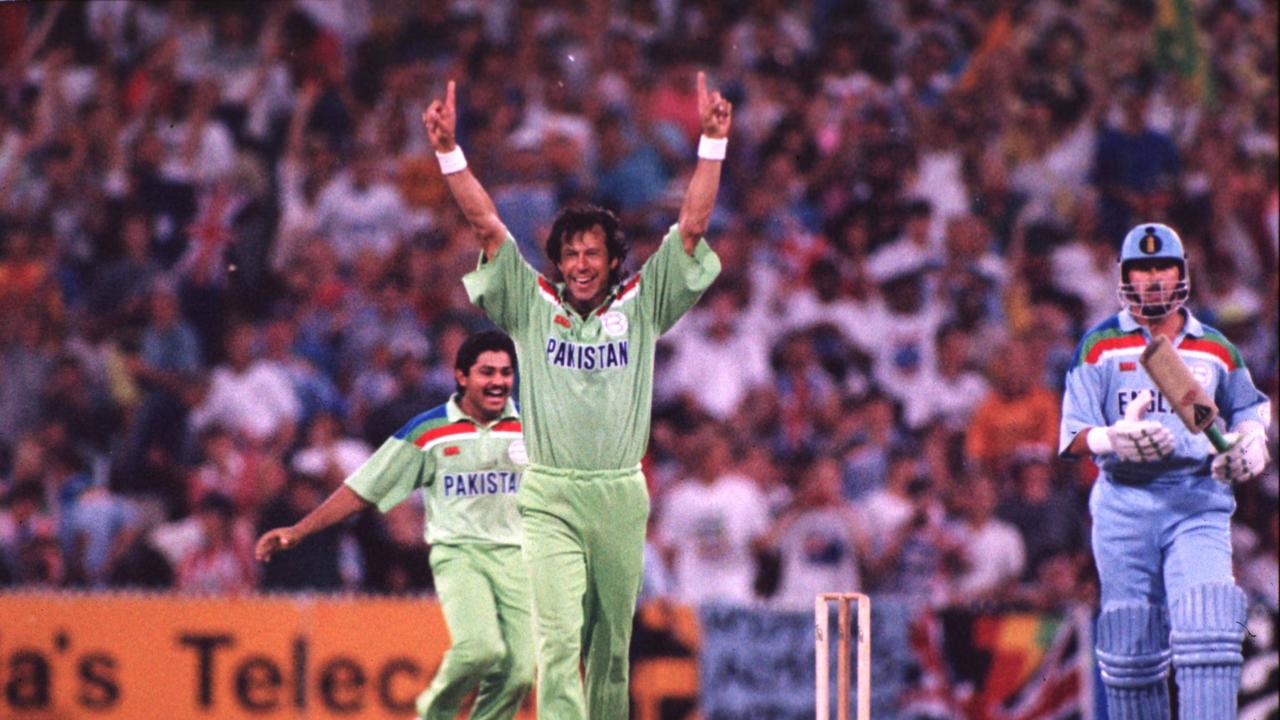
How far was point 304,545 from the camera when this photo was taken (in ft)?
45.3

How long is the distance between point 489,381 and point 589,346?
74.8 inches

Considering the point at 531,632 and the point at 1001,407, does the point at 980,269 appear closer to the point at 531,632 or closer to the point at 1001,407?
the point at 1001,407

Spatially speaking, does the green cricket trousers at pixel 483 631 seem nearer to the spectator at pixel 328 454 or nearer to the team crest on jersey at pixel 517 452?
the team crest on jersey at pixel 517 452

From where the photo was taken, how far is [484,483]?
1040 centimetres

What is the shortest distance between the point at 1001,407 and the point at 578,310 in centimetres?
605

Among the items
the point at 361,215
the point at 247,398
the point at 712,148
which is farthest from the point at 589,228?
the point at 361,215

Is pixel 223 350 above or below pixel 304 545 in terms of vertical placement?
above

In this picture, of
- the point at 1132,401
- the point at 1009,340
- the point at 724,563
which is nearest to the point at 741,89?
the point at 1009,340

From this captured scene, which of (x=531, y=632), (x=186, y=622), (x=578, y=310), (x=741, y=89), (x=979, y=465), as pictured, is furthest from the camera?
(x=741, y=89)

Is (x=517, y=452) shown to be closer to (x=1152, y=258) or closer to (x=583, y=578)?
(x=583, y=578)

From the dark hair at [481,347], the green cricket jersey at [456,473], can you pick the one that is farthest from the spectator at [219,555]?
the dark hair at [481,347]

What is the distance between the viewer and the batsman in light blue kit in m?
8.66

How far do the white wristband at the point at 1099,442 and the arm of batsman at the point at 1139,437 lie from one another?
16 mm

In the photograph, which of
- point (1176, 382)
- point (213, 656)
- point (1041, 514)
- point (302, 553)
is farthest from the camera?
point (302, 553)
